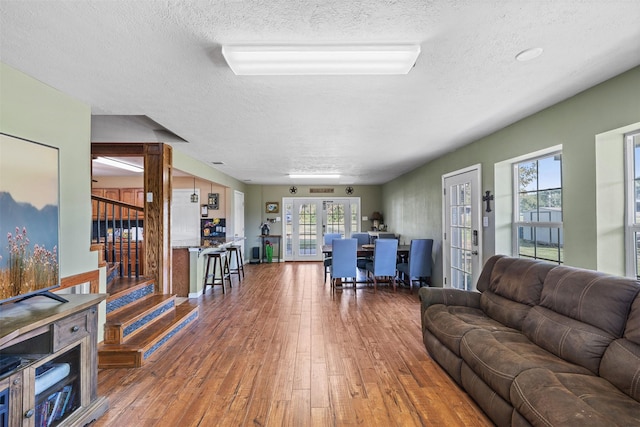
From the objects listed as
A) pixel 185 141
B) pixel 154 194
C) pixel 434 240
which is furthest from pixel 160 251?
pixel 434 240

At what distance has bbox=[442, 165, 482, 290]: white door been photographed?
3885 millimetres

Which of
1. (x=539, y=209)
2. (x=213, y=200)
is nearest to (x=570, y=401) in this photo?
(x=539, y=209)

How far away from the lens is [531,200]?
3.21 metres

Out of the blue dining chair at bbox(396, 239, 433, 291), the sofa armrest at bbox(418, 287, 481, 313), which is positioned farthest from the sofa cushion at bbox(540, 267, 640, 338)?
the blue dining chair at bbox(396, 239, 433, 291)

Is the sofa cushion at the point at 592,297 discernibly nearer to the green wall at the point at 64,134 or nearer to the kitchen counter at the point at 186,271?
the green wall at the point at 64,134

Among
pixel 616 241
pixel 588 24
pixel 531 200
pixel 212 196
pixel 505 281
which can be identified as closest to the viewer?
pixel 588 24

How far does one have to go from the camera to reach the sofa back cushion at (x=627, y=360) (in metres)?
1.44

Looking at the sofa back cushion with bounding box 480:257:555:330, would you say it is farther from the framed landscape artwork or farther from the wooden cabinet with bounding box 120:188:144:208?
the wooden cabinet with bounding box 120:188:144:208

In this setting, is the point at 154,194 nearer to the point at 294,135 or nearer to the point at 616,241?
the point at 294,135

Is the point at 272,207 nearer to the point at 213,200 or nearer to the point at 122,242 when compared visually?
the point at 213,200

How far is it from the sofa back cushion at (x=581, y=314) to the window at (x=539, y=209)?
0.89 metres

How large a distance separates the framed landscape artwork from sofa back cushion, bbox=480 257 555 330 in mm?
3367

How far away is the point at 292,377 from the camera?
2.40 metres

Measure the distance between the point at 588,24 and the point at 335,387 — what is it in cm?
274
